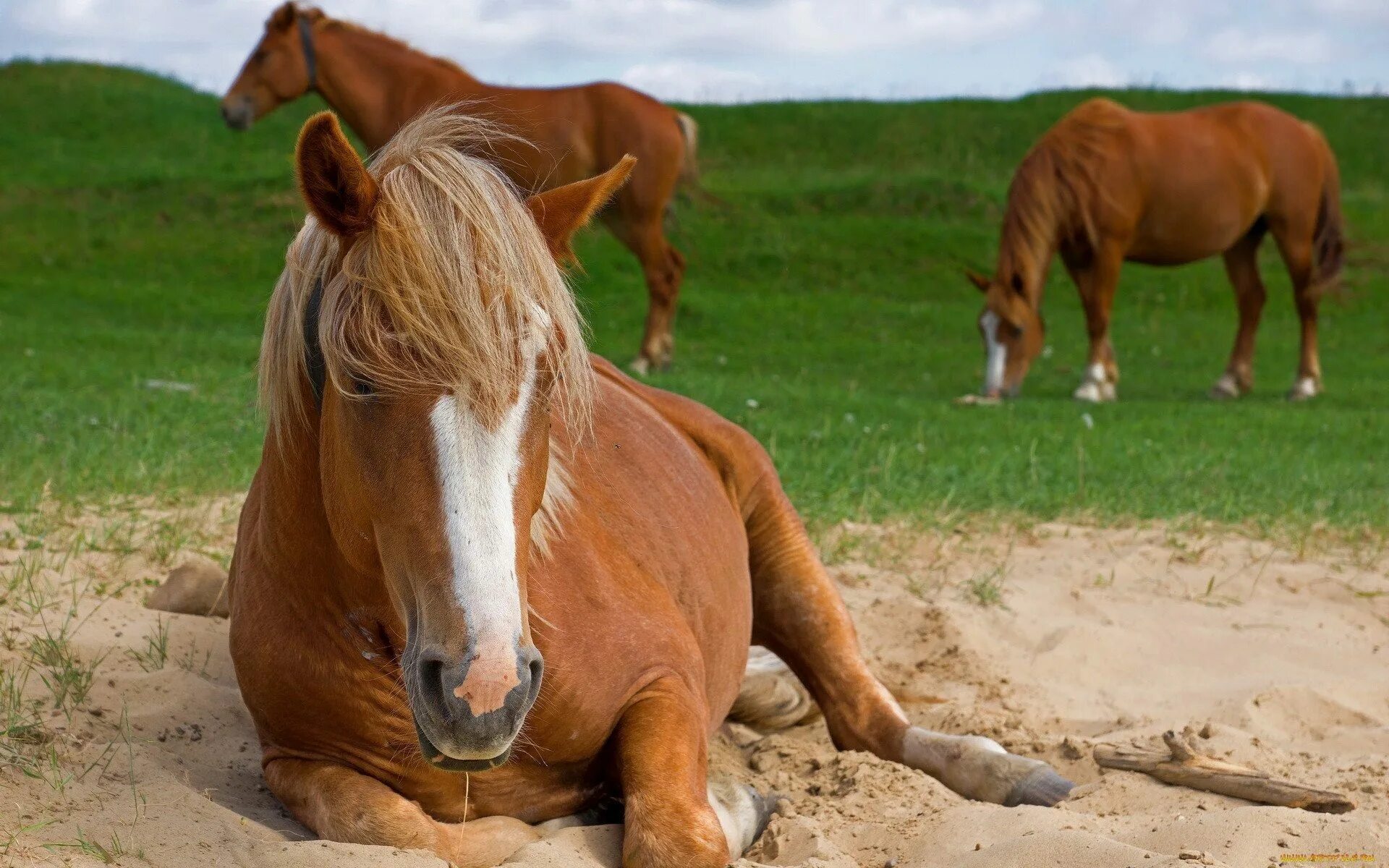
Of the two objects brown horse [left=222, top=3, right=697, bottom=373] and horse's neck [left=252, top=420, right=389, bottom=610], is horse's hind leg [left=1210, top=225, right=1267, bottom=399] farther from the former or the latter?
horse's neck [left=252, top=420, right=389, bottom=610]

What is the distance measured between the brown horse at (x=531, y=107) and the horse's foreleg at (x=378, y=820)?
10364 millimetres

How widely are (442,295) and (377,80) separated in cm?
1169

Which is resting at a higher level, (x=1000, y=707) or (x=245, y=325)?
(x=1000, y=707)

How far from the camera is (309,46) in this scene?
13.4 meters

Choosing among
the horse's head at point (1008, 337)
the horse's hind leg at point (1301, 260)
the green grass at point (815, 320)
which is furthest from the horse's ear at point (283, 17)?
the horse's hind leg at point (1301, 260)

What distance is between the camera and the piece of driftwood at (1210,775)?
3084 millimetres

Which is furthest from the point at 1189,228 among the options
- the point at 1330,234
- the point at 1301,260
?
the point at 1330,234

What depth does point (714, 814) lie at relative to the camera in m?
2.78

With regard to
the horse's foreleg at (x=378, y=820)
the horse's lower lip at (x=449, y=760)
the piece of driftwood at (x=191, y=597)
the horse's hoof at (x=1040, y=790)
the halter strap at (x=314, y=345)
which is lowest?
the piece of driftwood at (x=191, y=597)

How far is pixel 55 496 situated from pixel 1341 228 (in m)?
13.6

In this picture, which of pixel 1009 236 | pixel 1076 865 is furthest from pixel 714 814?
pixel 1009 236

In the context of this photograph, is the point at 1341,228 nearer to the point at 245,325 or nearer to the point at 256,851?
the point at 245,325

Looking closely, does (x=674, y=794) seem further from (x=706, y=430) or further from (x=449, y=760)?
(x=706, y=430)

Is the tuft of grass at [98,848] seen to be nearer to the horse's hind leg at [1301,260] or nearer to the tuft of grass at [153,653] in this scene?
the tuft of grass at [153,653]
